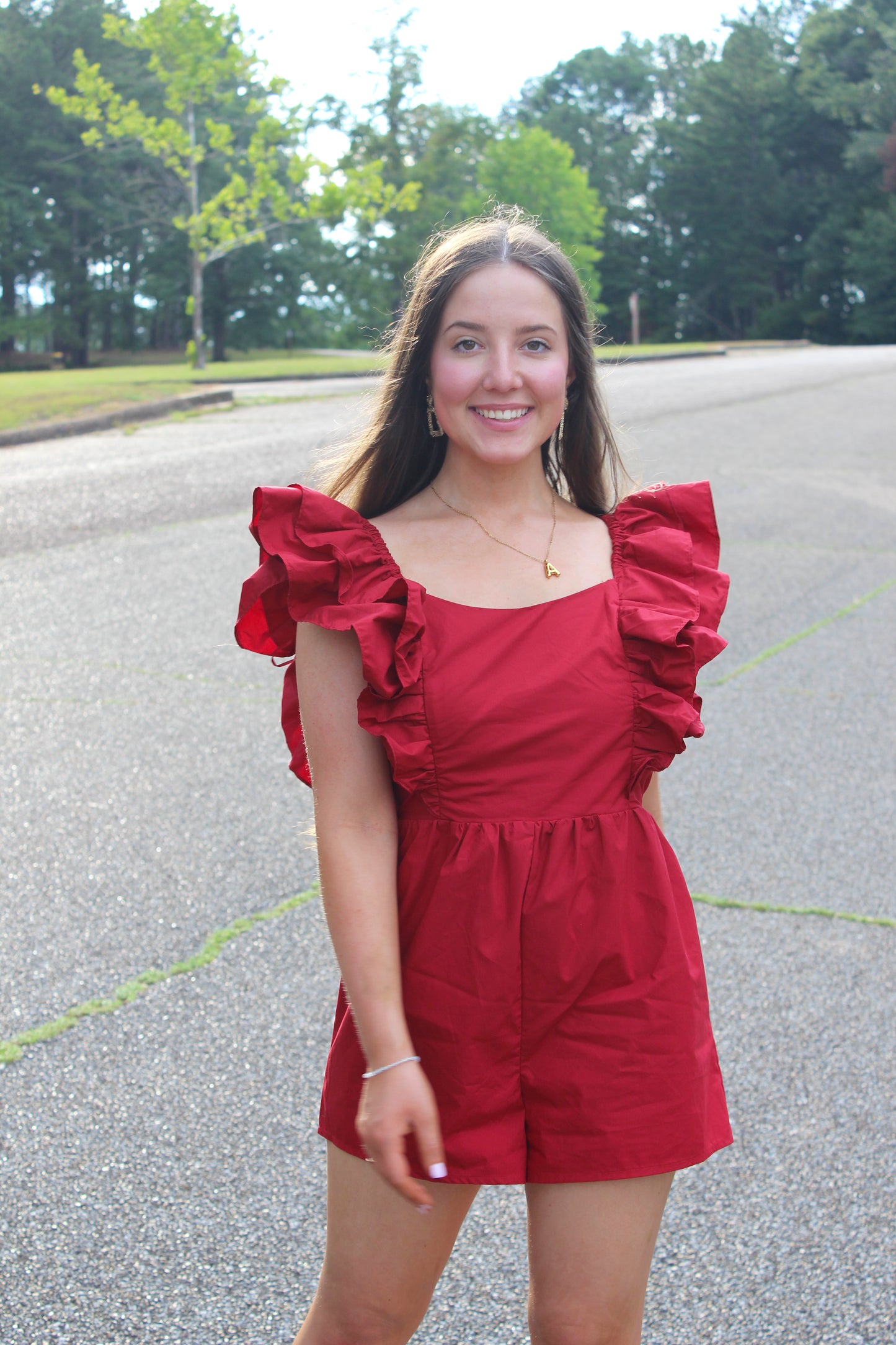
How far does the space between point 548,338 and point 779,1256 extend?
1896 mm

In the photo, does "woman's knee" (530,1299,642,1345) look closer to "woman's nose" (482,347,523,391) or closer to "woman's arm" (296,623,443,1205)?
"woman's arm" (296,623,443,1205)

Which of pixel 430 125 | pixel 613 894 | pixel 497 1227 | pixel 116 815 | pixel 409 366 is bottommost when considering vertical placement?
pixel 497 1227

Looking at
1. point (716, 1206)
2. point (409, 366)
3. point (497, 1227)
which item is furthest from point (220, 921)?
point (409, 366)

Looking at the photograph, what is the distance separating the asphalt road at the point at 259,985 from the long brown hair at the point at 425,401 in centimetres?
45

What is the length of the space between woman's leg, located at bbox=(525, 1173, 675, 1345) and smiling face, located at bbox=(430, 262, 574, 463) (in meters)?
1.05

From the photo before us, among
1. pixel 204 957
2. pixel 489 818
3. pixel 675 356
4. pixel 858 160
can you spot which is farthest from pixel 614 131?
pixel 489 818

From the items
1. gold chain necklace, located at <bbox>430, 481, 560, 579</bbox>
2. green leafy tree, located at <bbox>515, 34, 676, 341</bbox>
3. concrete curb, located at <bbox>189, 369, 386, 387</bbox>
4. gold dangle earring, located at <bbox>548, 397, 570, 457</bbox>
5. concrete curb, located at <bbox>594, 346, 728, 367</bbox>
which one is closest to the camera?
gold chain necklace, located at <bbox>430, 481, 560, 579</bbox>

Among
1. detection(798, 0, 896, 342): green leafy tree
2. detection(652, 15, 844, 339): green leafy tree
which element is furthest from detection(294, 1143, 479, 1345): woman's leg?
detection(652, 15, 844, 339): green leafy tree

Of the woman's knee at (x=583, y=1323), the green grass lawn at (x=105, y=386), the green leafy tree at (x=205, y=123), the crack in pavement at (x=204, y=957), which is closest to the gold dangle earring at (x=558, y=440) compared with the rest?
the woman's knee at (x=583, y=1323)

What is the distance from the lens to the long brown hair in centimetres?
198

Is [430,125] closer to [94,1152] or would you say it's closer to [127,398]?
[127,398]

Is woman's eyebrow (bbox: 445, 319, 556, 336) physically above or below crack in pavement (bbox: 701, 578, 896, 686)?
above

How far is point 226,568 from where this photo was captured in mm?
8242

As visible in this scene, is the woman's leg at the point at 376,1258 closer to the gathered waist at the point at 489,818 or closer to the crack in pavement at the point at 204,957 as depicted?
the gathered waist at the point at 489,818
